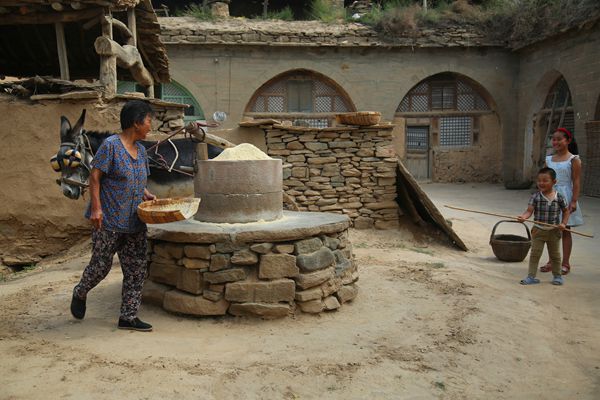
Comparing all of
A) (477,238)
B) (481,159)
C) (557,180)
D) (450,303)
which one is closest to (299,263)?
(450,303)

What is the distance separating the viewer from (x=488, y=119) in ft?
54.2

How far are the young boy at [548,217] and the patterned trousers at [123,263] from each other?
3.80 meters

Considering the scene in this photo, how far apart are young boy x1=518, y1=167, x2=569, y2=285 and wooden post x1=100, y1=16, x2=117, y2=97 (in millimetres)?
5441

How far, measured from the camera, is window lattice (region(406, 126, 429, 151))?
1675cm

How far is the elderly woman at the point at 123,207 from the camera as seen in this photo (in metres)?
3.43

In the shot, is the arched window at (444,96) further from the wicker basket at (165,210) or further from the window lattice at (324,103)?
the wicker basket at (165,210)

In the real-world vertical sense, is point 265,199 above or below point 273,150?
below

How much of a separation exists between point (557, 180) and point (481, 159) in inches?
449

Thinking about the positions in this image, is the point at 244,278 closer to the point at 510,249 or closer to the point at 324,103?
the point at 510,249

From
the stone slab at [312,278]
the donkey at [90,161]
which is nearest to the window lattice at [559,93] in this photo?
the donkey at [90,161]

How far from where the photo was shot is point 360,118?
7.97 meters

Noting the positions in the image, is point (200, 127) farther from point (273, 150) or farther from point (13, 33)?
point (13, 33)

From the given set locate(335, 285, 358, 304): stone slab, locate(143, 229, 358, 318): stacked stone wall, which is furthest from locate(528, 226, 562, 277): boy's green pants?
locate(143, 229, 358, 318): stacked stone wall

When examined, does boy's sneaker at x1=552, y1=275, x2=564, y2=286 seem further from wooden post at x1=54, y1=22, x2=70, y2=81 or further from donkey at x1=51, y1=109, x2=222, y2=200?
wooden post at x1=54, y1=22, x2=70, y2=81
